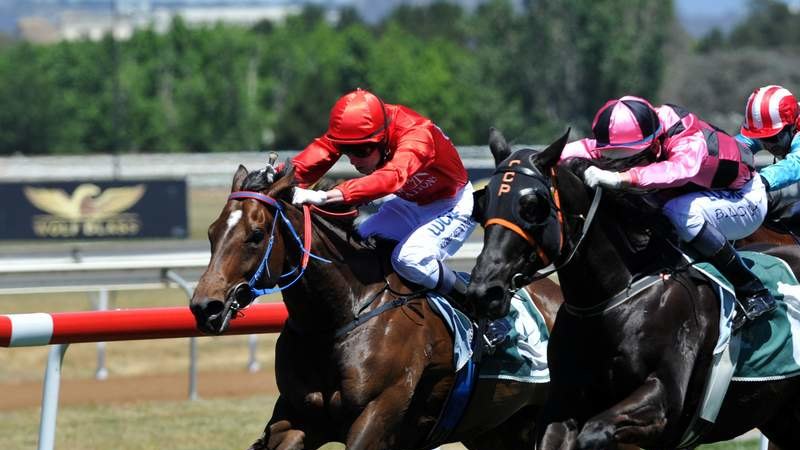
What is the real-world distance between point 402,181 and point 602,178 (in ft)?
2.95

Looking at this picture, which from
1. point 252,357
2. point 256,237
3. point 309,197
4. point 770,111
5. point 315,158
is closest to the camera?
point 256,237

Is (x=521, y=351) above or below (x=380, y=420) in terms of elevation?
below

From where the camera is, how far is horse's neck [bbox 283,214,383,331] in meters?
5.34

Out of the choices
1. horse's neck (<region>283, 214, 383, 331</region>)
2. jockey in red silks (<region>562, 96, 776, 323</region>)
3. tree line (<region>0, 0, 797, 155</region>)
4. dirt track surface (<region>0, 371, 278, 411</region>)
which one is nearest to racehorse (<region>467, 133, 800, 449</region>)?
jockey in red silks (<region>562, 96, 776, 323</region>)

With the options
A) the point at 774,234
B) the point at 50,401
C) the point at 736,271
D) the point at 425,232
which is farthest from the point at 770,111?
the point at 50,401

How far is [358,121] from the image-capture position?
17.9ft

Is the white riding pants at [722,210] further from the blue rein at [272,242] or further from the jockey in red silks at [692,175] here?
the blue rein at [272,242]

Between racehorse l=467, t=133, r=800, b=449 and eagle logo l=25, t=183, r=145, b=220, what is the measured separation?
1878 centimetres

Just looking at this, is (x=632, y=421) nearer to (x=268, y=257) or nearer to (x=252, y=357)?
(x=268, y=257)

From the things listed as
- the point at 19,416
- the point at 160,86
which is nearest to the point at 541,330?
the point at 19,416

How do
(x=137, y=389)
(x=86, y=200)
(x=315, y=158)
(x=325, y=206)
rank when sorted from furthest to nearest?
(x=86, y=200)
(x=137, y=389)
(x=315, y=158)
(x=325, y=206)

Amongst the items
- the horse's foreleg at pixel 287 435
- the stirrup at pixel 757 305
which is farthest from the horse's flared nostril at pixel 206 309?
the stirrup at pixel 757 305

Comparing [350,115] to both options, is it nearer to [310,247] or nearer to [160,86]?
[310,247]

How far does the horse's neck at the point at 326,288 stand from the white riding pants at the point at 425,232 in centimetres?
21
